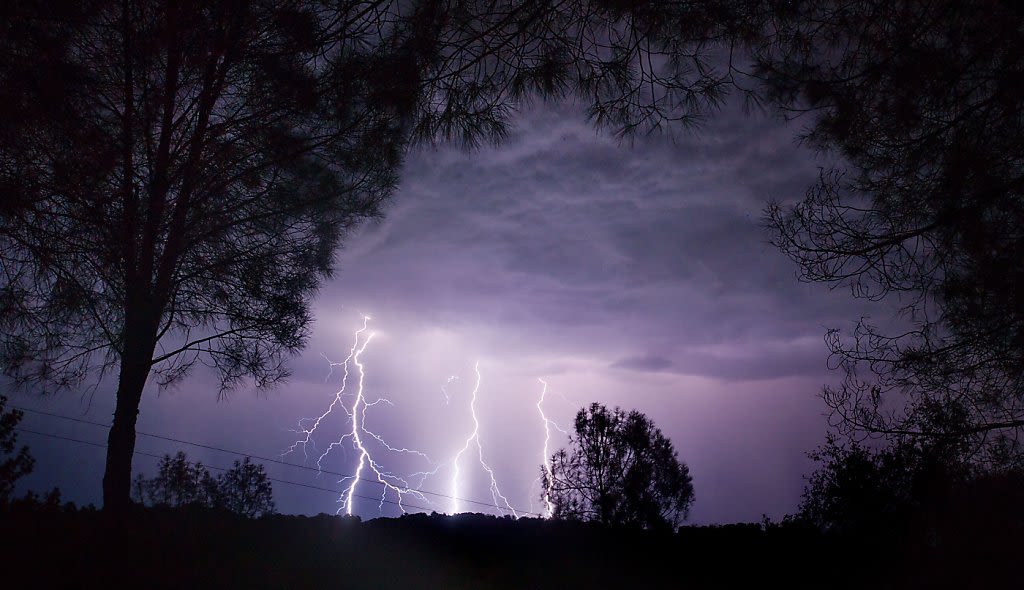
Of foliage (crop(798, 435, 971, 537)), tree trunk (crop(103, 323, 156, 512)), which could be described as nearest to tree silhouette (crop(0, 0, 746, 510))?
tree trunk (crop(103, 323, 156, 512))

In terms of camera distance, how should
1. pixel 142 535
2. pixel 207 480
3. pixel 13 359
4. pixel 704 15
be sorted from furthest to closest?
pixel 207 480, pixel 13 359, pixel 142 535, pixel 704 15

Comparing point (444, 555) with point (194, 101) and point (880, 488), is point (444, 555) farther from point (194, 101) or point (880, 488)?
point (880, 488)

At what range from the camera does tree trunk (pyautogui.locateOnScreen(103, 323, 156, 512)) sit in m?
5.14

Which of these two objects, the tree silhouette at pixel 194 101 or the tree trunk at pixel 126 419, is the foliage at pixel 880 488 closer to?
the tree silhouette at pixel 194 101

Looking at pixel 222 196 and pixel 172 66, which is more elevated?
pixel 172 66

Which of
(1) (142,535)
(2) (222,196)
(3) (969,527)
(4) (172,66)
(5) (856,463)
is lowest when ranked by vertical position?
(1) (142,535)

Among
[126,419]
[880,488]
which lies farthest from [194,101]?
[880,488]

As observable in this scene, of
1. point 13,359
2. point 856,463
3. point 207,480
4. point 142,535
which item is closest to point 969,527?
point 856,463

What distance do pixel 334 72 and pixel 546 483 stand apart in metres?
11.8

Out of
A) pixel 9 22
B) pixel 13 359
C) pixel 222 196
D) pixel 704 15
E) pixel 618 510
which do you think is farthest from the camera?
pixel 618 510

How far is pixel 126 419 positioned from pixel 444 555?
3046 millimetres

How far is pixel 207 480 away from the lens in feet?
55.5

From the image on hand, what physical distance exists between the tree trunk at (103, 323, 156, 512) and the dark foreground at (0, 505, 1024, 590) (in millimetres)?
218

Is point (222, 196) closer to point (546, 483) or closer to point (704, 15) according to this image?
point (704, 15)
